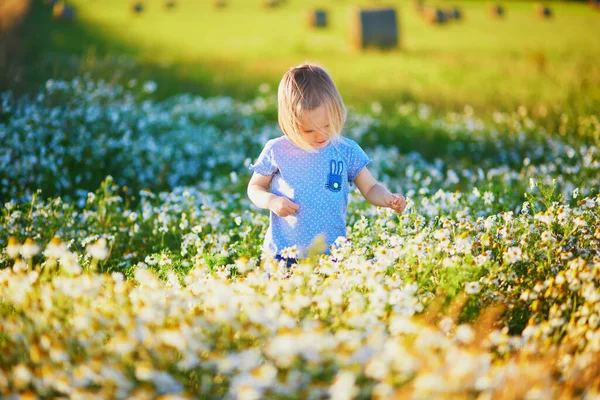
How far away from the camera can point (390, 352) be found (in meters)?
2.41

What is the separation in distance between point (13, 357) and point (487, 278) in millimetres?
2436

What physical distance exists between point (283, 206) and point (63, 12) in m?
14.6

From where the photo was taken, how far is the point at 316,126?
3.87 m

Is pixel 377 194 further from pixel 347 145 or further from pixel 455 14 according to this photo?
pixel 455 14

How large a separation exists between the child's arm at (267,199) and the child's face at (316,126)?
441 mm

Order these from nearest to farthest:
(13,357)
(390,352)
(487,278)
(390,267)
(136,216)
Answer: (390,352) < (13,357) < (487,278) < (390,267) < (136,216)

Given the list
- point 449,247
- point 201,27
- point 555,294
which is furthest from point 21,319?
point 201,27

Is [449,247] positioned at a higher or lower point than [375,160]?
lower

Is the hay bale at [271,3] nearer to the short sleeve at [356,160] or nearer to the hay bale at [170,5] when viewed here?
the hay bale at [170,5]

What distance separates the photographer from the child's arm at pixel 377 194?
4.05 metres

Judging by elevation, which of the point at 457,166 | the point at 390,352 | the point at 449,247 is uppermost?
the point at 457,166

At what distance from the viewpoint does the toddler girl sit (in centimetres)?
386

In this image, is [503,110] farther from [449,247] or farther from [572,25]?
[572,25]

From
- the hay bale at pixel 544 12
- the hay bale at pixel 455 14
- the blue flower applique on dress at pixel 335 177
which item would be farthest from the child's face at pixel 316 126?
the hay bale at pixel 544 12
